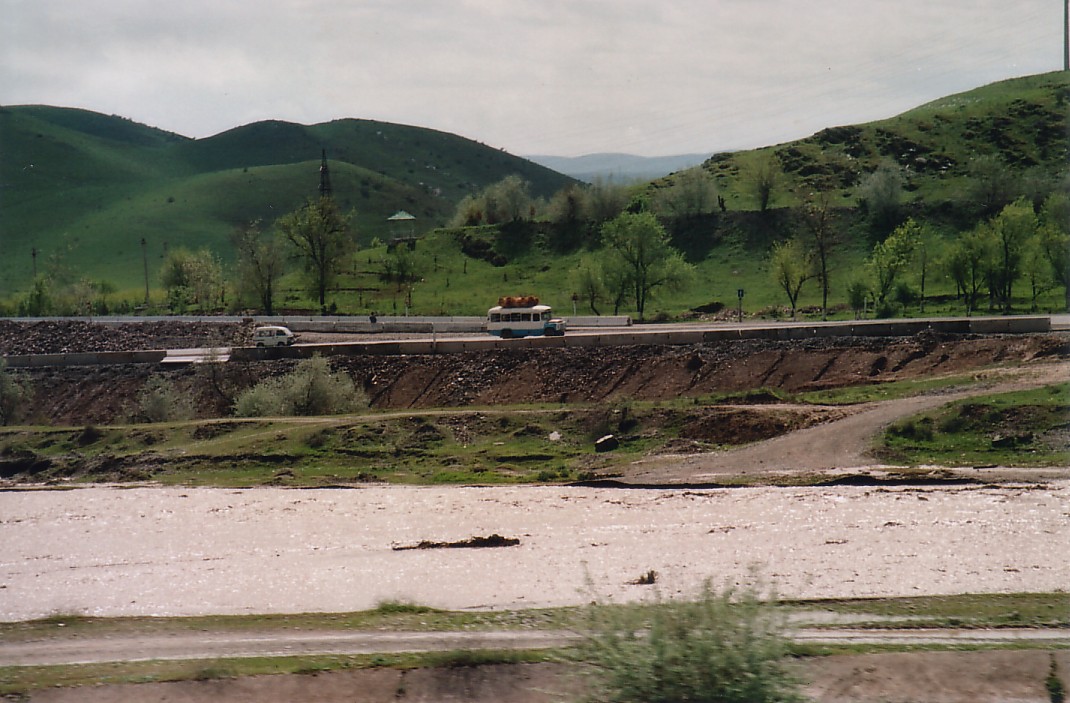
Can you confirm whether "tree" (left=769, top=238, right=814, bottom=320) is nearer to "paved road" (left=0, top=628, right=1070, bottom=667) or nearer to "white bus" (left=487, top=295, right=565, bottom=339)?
"white bus" (left=487, top=295, right=565, bottom=339)

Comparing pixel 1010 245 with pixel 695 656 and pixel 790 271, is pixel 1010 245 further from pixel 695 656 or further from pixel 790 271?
pixel 695 656

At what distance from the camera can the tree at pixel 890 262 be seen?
80312 millimetres

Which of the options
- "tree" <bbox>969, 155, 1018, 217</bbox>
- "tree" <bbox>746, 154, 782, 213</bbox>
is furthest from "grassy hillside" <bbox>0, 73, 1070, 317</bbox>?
"tree" <bbox>746, 154, 782, 213</bbox>

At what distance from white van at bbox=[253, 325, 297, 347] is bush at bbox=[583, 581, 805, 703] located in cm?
5915

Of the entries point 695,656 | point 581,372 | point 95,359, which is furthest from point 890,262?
point 695,656

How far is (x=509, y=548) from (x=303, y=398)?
85.5 feet

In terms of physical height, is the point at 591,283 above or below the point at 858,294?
above

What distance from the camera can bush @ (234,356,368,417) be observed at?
1976 inches

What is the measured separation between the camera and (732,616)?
38.1 feet

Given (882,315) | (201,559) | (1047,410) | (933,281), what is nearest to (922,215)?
(933,281)

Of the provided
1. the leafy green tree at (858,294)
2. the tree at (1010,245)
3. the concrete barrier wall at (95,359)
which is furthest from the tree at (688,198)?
the concrete barrier wall at (95,359)

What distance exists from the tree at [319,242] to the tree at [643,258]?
3069cm

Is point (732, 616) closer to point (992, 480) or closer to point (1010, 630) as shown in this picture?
point (1010, 630)

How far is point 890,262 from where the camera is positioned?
8044 cm
